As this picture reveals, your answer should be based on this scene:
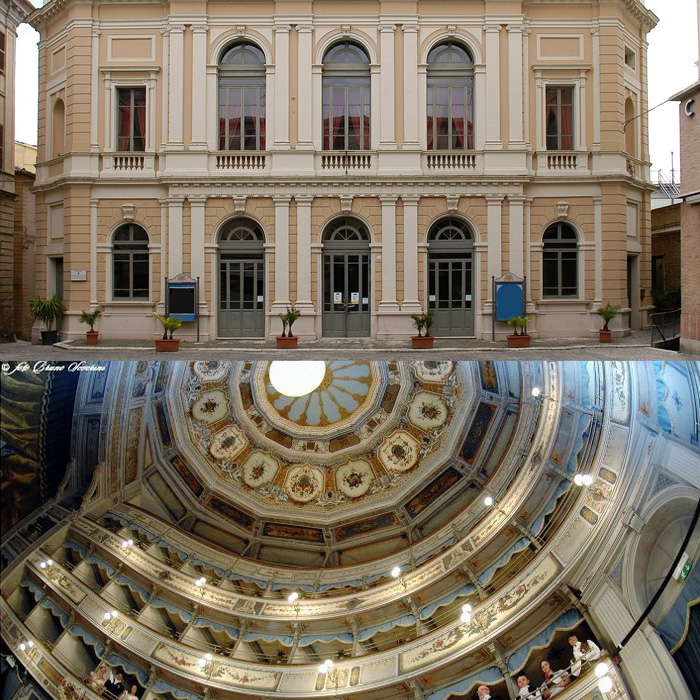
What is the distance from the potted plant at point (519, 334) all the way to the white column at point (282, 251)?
234 inches

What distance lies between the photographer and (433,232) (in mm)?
15922

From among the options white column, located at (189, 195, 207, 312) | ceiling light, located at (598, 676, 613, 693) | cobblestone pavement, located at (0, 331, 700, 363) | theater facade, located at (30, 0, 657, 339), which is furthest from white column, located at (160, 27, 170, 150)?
ceiling light, located at (598, 676, 613, 693)

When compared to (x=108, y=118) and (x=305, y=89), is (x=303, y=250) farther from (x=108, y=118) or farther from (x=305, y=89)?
(x=108, y=118)

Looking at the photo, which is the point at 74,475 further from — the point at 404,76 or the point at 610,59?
the point at 610,59

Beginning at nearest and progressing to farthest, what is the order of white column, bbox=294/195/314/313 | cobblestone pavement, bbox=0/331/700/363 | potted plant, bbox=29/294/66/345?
1. cobblestone pavement, bbox=0/331/700/363
2. potted plant, bbox=29/294/66/345
3. white column, bbox=294/195/314/313

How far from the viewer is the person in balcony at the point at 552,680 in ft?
8.93

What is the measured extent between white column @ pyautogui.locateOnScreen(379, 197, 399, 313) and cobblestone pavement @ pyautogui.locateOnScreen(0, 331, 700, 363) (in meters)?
1.42

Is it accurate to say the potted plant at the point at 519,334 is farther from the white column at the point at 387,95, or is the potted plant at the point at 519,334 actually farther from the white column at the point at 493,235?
the white column at the point at 387,95

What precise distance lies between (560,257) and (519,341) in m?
3.34

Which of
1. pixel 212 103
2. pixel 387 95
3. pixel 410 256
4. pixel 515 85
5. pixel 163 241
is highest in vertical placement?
pixel 515 85

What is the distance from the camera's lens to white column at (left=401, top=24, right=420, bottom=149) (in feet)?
50.4

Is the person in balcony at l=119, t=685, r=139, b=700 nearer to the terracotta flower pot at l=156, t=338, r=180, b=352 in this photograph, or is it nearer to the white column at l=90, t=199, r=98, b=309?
the terracotta flower pot at l=156, t=338, r=180, b=352

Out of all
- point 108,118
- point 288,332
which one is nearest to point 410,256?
point 288,332

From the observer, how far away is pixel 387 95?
1541 centimetres
